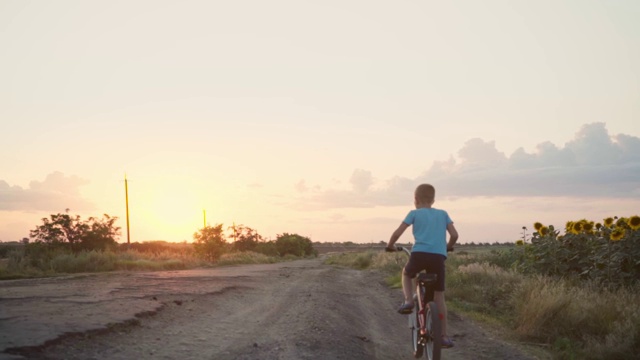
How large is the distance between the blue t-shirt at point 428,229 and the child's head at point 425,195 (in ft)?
0.54

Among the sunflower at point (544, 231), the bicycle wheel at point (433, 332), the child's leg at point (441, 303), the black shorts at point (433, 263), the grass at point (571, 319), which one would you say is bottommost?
the grass at point (571, 319)

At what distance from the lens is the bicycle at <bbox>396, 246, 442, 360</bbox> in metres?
6.84

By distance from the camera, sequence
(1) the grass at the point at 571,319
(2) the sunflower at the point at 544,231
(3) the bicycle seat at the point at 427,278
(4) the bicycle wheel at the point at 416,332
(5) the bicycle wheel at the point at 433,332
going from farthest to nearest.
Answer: (2) the sunflower at the point at 544,231 → (1) the grass at the point at 571,319 → (4) the bicycle wheel at the point at 416,332 → (3) the bicycle seat at the point at 427,278 → (5) the bicycle wheel at the point at 433,332

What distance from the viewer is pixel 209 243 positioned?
46000 millimetres

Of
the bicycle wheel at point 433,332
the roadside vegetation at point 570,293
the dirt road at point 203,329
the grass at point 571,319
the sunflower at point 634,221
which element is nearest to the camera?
the bicycle wheel at point 433,332

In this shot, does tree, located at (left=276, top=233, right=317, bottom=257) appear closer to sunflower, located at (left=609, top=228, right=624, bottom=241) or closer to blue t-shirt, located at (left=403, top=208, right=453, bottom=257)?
sunflower, located at (left=609, top=228, right=624, bottom=241)

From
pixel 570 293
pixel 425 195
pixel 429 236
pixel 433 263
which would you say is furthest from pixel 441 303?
pixel 570 293

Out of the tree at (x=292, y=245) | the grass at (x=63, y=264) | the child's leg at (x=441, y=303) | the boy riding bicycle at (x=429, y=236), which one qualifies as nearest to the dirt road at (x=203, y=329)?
the child's leg at (x=441, y=303)

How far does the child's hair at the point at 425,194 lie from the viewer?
7.48 meters

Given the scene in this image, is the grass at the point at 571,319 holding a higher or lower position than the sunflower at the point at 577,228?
lower

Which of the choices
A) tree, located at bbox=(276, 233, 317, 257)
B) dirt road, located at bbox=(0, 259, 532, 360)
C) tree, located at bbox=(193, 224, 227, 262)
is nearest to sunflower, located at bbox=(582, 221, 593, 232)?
dirt road, located at bbox=(0, 259, 532, 360)

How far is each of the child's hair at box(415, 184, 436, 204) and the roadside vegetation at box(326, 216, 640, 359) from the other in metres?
3.29

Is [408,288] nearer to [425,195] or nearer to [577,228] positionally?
[425,195]

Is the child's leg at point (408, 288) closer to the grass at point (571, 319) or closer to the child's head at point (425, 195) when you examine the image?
the child's head at point (425, 195)
